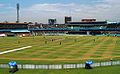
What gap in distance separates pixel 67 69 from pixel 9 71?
9381 millimetres

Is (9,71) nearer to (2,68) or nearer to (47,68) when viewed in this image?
(2,68)

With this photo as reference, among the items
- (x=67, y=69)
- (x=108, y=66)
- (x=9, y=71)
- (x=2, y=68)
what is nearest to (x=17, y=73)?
(x=9, y=71)

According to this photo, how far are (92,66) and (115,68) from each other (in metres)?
3.83

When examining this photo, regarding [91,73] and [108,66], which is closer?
[91,73]

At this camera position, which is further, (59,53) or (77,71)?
(59,53)

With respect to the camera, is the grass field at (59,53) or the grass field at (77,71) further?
the grass field at (59,53)

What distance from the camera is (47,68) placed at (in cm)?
4622

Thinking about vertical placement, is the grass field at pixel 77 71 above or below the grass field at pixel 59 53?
above

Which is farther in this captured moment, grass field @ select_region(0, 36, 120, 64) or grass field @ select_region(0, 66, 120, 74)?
grass field @ select_region(0, 36, 120, 64)

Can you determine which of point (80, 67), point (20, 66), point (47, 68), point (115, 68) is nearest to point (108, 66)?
point (115, 68)

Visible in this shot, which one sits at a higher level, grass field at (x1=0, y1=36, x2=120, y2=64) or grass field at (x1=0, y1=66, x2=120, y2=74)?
grass field at (x1=0, y1=66, x2=120, y2=74)

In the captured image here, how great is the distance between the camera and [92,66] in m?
47.8

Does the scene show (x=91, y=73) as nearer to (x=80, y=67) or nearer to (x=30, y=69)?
(x=80, y=67)

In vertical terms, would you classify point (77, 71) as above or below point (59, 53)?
above
